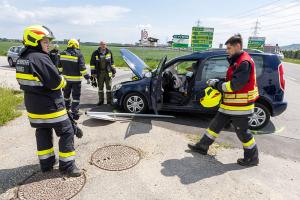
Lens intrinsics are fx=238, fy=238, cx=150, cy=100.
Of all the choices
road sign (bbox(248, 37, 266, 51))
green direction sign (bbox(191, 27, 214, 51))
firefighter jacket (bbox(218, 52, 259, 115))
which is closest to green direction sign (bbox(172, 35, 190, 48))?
green direction sign (bbox(191, 27, 214, 51))

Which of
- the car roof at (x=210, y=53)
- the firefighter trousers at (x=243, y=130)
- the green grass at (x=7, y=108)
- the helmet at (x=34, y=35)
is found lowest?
the green grass at (x=7, y=108)

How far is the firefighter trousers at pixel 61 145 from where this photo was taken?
10.3ft

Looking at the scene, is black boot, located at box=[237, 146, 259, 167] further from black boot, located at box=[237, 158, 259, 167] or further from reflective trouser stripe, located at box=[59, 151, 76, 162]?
reflective trouser stripe, located at box=[59, 151, 76, 162]

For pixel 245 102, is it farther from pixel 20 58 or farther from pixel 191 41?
pixel 191 41

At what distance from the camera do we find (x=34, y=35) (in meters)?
2.79

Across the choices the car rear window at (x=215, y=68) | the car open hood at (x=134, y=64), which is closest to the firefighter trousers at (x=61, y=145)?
the car open hood at (x=134, y=64)

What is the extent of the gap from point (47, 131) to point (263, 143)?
3.91 meters

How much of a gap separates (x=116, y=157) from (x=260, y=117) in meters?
3.40

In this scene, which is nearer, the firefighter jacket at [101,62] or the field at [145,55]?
the firefighter jacket at [101,62]

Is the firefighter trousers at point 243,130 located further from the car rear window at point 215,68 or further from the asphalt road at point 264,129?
the car rear window at point 215,68

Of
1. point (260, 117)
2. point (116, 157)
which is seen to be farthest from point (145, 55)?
point (116, 157)

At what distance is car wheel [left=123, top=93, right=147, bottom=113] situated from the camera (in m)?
5.94

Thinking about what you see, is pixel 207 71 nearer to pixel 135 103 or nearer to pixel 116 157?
pixel 135 103

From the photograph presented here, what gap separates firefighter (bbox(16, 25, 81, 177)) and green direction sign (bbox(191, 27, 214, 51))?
14989 mm
